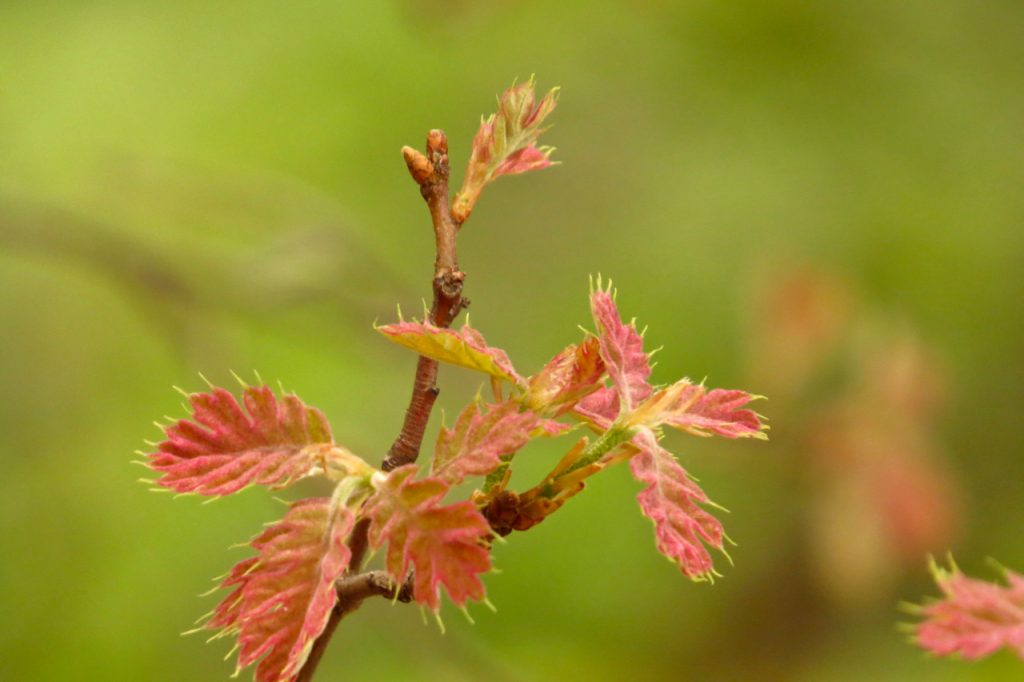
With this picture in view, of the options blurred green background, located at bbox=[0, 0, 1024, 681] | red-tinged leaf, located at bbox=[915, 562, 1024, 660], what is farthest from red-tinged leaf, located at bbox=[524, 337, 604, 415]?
blurred green background, located at bbox=[0, 0, 1024, 681]

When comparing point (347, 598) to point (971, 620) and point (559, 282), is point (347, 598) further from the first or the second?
point (559, 282)

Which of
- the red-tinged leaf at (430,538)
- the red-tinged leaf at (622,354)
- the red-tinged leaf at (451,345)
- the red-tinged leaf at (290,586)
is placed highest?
the red-tinged leaf at (622,354)

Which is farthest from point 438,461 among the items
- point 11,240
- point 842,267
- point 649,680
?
point 842,267

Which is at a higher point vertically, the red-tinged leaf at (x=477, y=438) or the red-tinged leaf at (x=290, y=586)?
the red-tinged leaf at (x=477, y=438)

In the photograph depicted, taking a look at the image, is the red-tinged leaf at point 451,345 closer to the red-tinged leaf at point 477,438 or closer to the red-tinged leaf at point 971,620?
the red-tinged leaf at point 477,438

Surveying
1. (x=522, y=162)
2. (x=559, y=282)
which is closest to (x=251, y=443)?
(x=522, y=162)

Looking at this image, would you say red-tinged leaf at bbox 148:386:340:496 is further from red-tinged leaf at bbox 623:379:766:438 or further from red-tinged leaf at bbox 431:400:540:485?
red-tinged leaf at bbox 623:379:766:438

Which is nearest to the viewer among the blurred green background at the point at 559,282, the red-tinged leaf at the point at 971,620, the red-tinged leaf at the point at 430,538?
the red-tinged leaf at the point at 430,538

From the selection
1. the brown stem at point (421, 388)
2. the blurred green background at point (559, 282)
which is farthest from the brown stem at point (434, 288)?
the blurred green background at point (559, 282)
